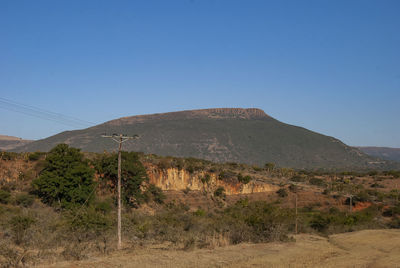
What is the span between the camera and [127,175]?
137 feet

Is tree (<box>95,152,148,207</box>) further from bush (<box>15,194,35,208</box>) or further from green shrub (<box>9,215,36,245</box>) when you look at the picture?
green shrub (<box>9,215,36,245</box>)

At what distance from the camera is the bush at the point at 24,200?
114 feet

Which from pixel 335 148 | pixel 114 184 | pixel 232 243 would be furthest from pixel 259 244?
pixel 335 148

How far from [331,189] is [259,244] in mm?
36914

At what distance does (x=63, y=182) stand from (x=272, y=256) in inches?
955

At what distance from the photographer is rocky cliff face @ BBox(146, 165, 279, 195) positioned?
48750 mm

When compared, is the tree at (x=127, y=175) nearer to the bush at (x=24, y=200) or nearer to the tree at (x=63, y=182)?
the tree at (x=63, y=182)

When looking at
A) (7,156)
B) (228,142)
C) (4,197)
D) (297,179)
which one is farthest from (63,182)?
(228,142)

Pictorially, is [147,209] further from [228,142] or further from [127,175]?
[228,142]

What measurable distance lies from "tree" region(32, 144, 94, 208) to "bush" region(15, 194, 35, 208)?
969 millimetres

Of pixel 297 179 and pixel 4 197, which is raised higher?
pixel 297 179

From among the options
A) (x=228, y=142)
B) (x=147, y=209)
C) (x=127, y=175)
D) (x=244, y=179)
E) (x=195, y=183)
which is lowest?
(x=147, y=209)

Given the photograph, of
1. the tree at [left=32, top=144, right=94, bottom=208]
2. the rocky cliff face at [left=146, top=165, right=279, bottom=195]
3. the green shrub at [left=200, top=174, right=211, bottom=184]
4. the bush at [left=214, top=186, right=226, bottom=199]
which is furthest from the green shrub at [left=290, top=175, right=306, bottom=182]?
the tree at [left=32, top=144, right=94, bottom=208]

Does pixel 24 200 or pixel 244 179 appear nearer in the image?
pixel 24 200
